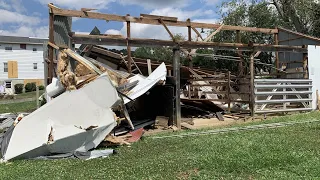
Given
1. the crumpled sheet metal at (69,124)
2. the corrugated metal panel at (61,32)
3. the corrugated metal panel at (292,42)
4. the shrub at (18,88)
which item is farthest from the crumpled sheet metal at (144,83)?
the shrub at (18,88)

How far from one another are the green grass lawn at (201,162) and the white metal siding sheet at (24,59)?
4650 centimetres

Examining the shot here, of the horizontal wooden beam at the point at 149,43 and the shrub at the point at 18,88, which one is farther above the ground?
the horizontal wooden beam at the point at 149,43

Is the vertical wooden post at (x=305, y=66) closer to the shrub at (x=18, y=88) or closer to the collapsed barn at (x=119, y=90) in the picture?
the collapsed barn at (x=119, y=90)

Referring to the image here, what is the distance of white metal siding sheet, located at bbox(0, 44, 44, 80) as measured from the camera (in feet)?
165

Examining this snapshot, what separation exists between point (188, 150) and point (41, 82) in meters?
48.1

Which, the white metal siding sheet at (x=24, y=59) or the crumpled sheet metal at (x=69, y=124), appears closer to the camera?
the crumpled sheet metal at (x=69, y=124)

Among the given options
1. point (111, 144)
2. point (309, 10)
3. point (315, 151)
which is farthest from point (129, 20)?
point (309, 10)

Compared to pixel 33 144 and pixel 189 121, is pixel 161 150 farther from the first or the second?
pixel 189 121

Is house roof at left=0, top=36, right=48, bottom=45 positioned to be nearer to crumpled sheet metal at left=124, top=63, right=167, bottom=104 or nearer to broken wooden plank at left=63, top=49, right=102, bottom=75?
crumpled sheet metal at left=124, top=63, right=167, bottom=104

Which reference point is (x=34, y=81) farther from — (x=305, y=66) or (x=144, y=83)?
(x=144, y=83)

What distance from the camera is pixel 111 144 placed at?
360 inches

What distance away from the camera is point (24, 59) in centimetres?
5188

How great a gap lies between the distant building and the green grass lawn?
146 feet

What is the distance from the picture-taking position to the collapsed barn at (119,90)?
27.8ft
